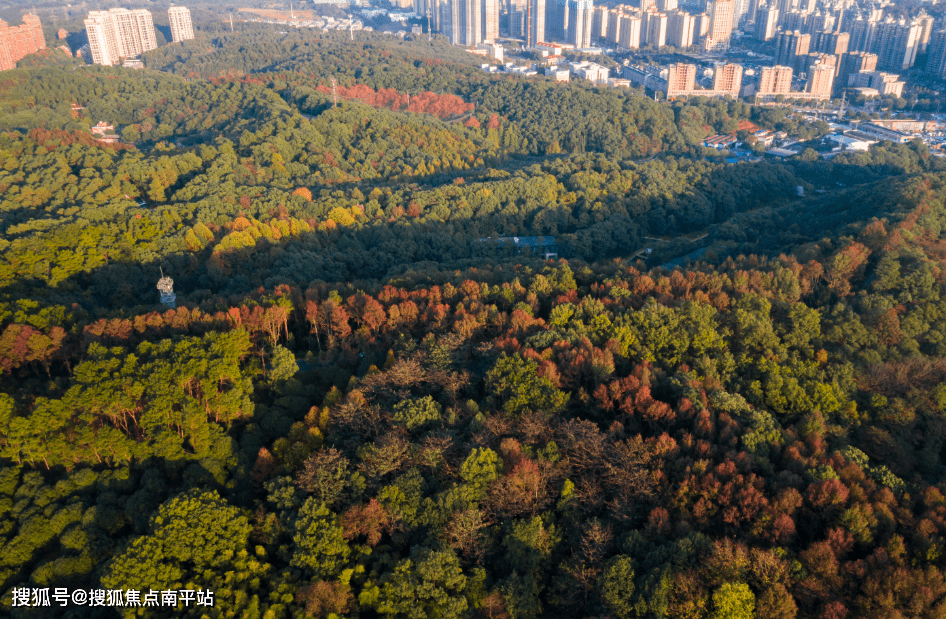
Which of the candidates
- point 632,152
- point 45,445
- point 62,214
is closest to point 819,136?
point 632,152

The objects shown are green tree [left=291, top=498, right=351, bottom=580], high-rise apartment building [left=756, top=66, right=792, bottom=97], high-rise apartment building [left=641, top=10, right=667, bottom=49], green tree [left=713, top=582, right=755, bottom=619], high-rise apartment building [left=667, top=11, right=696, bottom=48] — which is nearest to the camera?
green tree [left=713, top=582, right=755, bottom=619]

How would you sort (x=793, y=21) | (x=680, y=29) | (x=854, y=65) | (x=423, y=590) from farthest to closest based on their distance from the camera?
(x=793, y=21) → (x=680, y=29) → (x=854, y=65) → (x=423, y=590)

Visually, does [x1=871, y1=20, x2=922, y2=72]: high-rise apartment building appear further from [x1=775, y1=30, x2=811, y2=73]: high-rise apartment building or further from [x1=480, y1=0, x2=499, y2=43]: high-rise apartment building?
[x1=480, y1=0, x2=499, y2=43]: high-rise apartment building

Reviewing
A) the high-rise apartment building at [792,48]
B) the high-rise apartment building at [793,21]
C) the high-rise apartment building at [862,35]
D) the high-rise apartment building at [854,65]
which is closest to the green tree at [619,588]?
the high-rise apartment building at [854,65]

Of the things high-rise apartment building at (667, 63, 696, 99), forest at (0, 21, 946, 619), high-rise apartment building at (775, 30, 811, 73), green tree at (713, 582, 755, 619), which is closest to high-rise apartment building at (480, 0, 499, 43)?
high-rise apartment building at (667, 63, 696, 99)

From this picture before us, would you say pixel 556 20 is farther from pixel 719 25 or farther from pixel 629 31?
pixel 719 25

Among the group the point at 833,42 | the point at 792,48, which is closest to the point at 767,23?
the point at 833,42

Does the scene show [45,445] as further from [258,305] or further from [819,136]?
[819,136]
